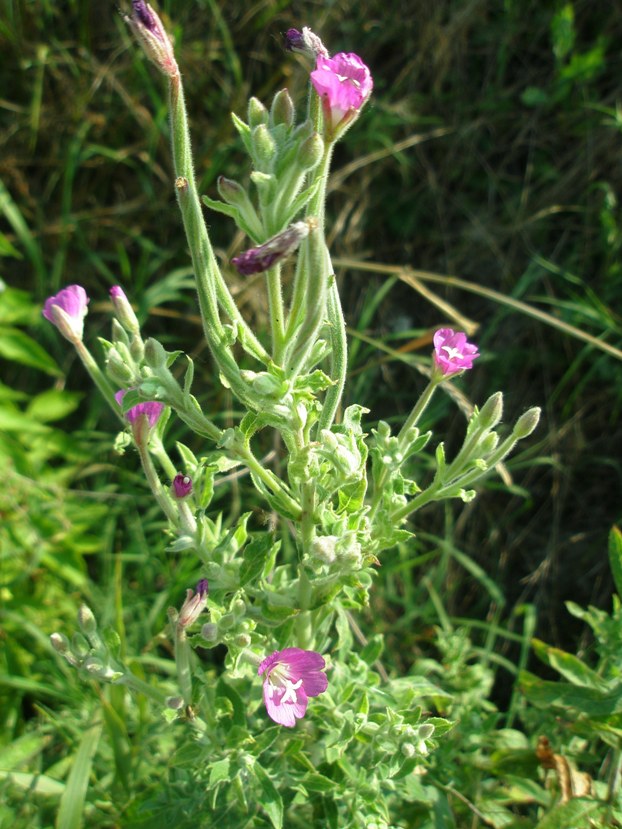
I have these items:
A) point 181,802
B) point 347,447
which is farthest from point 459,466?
point 181,802

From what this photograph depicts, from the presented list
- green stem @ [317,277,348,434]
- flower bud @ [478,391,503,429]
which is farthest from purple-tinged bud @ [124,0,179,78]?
flower bud @ [478,391,503,429]

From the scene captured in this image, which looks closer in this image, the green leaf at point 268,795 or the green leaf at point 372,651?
the green leaf at point 268,795


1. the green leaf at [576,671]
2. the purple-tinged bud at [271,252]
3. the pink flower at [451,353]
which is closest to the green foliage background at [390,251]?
the green leaf at [576,671]

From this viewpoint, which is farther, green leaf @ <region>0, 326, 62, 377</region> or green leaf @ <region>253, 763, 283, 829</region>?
green leaf @ <region>0, 326, 62, 377</region>

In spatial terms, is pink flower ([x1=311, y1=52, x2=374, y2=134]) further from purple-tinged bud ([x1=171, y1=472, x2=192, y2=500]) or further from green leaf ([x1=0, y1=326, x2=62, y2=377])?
green leaf ([x1=0, y1=326, x2=62, y2=377])

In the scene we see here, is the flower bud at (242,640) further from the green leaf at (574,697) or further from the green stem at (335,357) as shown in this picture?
the green leaf at (574,697)

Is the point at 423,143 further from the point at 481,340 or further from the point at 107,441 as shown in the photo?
the point at 107,441
